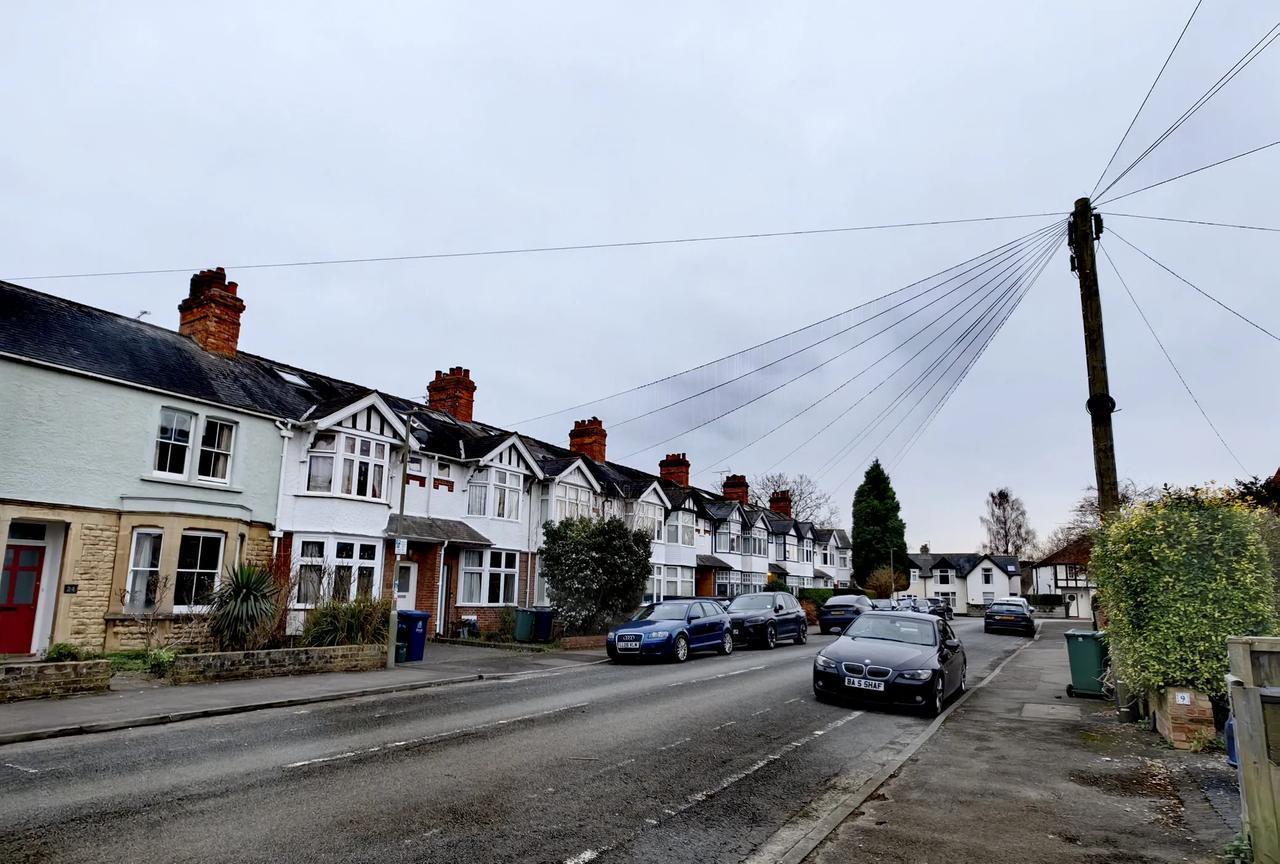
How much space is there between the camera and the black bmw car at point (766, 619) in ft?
74.8

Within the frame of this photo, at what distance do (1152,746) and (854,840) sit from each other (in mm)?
5748

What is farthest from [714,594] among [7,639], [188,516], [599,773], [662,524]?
[599,773]

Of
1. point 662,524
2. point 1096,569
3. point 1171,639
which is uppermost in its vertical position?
point 662,524

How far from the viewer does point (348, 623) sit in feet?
53.8

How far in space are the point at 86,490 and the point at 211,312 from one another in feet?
22.1

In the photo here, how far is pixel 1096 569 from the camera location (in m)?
10.9

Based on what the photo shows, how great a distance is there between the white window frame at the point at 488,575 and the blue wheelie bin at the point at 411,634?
756 centimetres

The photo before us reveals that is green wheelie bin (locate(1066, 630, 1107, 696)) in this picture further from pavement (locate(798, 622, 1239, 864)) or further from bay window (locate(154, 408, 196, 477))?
bay window (locate(154, 408, 196, 477))

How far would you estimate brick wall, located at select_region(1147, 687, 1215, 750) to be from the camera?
8805 millimetres

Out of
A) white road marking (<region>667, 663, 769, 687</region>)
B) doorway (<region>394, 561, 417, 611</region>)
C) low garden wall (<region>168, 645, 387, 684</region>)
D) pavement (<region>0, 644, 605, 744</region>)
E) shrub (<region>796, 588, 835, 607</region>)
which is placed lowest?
white road marking (<region>667, 663, 769, 687</region>)

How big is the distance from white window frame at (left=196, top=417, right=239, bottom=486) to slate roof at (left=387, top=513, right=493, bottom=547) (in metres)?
4.56

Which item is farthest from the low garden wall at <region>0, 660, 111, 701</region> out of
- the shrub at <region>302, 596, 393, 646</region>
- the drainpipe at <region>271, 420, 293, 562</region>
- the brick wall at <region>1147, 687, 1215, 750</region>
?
the brick wall at <region>1147, 687, 1215, 750</region>

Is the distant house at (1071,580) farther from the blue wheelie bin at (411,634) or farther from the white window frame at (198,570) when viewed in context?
the white window frame at (198,570)

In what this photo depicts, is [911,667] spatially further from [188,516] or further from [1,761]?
[188,516]
